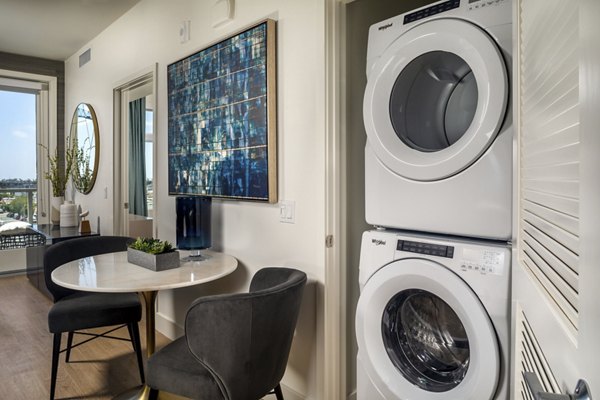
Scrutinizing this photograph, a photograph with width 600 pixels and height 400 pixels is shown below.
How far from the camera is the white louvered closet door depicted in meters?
0.46

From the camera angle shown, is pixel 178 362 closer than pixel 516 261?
No

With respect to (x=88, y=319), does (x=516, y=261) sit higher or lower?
higher

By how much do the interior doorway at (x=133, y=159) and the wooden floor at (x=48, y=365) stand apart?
42.2 inches

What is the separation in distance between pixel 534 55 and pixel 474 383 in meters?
1.04

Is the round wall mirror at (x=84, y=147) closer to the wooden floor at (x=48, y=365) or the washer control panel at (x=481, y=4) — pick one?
the wooden floor at (x=48, y=365)

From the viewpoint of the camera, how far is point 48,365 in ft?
8.56

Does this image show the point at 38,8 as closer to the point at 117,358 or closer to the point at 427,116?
the point at 117,358

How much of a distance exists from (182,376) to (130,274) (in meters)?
0.66

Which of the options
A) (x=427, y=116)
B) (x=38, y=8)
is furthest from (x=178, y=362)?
(x=38, y=8)

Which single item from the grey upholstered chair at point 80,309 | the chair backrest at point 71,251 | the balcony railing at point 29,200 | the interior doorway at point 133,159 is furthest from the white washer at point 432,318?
the balcony railing at point 29,200

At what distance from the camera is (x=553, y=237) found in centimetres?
67

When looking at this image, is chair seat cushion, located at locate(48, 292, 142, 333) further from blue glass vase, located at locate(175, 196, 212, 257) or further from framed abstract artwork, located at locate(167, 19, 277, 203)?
framed abstract artwork, located at locate(167, 19, 277, 203)

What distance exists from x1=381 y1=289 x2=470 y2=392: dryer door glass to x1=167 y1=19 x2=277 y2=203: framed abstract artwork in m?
0.88

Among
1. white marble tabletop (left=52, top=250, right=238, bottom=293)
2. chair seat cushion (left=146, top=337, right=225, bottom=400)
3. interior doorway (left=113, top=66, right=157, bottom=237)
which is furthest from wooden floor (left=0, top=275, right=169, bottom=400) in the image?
interior doorway (left=113, top=66, right=157, bottom=237)
